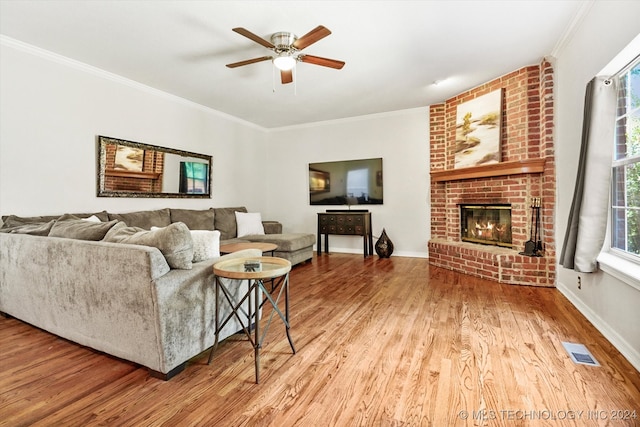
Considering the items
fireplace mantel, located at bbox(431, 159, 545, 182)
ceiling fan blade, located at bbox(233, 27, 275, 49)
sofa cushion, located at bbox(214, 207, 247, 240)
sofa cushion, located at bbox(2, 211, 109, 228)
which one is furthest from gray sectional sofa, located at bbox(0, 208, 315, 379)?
fireplace mantel, located at bbox(431, 159, 545, 182)

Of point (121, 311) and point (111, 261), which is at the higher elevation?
point (111, 261)

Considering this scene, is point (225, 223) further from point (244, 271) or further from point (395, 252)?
point (244, 271)

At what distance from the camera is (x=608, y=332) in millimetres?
2076

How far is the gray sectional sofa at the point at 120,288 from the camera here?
5.34 ft

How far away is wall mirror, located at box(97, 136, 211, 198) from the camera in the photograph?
11.7 ft

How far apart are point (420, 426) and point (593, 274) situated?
2041 millimetres

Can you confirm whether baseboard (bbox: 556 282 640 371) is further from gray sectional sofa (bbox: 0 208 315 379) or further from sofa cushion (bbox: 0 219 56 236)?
sofa cushion (bbox: 0 219 56 236)

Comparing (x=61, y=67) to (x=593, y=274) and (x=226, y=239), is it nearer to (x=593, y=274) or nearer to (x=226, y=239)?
(x=226, y=239)

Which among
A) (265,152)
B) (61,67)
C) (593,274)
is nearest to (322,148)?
(265,152)

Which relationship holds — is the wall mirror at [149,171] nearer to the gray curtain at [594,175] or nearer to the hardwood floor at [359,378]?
the hardwood floor at [359,378]

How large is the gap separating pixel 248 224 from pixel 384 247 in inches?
92.0

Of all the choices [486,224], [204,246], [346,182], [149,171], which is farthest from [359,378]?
[346,182]

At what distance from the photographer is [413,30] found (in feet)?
8.89

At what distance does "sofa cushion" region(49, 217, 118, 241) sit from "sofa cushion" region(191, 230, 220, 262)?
619 millimetres
